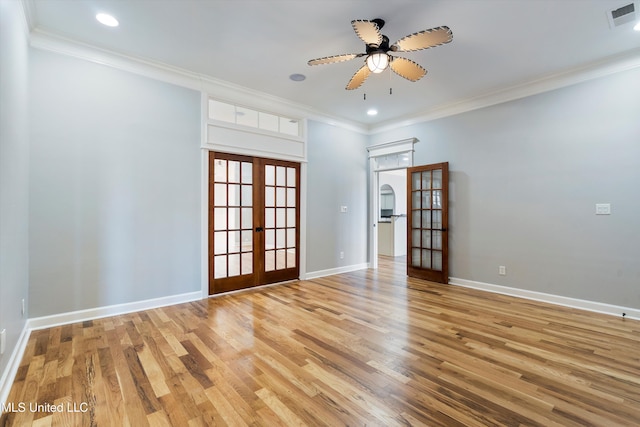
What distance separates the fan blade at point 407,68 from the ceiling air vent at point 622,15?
175 cm

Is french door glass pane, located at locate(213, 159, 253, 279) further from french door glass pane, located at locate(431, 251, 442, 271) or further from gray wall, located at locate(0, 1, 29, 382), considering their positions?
french door glass pane, located at locate(431, 251, 442, 271)

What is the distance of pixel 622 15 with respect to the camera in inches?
105

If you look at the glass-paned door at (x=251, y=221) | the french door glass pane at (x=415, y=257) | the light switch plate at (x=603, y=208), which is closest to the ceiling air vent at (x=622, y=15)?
the light switch plate at (x=603, y=208)

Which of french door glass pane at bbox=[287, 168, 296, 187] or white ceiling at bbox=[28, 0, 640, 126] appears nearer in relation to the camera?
white ceiling at bbox=[28, 0, 640, 126]

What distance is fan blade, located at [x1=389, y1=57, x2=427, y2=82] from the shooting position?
288 centimetres

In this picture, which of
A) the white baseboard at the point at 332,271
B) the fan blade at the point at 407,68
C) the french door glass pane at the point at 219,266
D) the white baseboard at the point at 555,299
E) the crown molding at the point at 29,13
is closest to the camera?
the crown molding at the point at 29,13

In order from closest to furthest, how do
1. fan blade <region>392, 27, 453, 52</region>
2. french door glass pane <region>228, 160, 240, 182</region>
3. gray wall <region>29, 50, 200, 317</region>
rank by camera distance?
fan blade <region>392, 27, 453, 52</region>
gray wall <region>29, 50, 200, 317</region>
french door glass pane <region>228, 160, 240, 182</region>

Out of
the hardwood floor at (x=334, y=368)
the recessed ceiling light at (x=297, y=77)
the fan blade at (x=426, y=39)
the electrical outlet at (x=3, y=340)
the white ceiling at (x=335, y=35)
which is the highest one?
the recessed ceiling light at (x=297, y=77)

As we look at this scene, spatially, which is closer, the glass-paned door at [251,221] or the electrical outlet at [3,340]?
the electrical outlet at [3,340]

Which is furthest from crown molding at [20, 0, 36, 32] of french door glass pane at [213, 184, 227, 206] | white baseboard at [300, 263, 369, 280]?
white baseboard at [300, 263, 369, 280]

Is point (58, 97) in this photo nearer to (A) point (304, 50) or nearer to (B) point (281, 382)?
(A) point (304, 50)

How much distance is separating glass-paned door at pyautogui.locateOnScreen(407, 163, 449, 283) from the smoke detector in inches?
97.7

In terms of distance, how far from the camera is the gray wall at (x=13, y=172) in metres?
1.93

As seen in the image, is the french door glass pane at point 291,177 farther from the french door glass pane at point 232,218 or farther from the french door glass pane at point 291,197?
the french door glass pane at point 232,218
